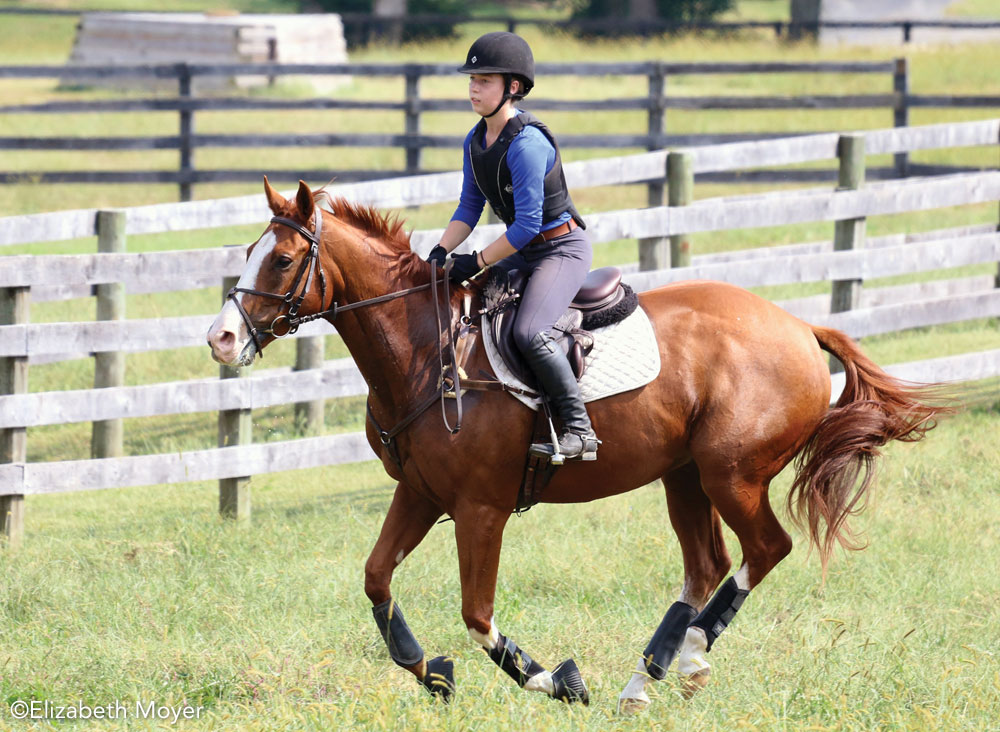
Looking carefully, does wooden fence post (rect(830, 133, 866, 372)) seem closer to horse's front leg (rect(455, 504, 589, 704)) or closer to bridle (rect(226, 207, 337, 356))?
horse's front leg (rect(455, 504, 589, 704))

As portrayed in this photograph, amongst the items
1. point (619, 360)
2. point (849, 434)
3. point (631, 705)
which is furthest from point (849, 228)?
point (631, 705)

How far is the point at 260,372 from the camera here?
8.95 metres

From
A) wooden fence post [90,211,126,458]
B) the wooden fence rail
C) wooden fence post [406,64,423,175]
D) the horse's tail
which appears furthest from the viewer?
wooden fence post [406,64,423,175]

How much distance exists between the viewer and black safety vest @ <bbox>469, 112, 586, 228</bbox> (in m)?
4.66

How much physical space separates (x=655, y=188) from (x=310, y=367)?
23.5 feet

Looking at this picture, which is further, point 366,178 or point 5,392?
point 366,178

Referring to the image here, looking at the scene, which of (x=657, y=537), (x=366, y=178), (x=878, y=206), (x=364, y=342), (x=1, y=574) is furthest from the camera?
(x=366, y=178)

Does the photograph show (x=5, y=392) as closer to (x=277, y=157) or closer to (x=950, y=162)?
(x=277, y=157)

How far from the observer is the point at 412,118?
17.3 m

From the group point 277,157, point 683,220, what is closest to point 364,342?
point 683,220

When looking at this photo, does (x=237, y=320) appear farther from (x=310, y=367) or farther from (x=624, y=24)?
(x=624, y=24)

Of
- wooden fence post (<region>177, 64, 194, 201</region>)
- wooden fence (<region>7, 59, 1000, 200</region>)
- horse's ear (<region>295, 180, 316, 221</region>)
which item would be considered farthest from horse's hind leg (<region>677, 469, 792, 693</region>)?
wooden fence post (<region>177, 64, 194, 201</region>)

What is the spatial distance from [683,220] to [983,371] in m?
2.61

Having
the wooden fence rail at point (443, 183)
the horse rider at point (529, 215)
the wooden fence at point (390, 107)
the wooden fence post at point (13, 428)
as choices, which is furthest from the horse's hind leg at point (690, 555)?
the wooden fence at point (390, 107)
